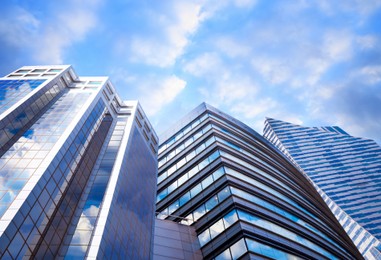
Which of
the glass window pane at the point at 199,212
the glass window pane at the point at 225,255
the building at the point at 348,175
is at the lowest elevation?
the glass window pane at the point at 225,255

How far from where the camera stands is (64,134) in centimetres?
3706

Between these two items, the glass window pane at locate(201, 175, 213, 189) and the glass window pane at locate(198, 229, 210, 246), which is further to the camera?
the glass window pane at locate(201, 175, 213, 189)

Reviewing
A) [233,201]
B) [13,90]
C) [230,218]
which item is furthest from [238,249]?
[13,90]

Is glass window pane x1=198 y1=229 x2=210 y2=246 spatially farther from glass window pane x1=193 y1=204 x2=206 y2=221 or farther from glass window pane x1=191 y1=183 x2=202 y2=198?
glass window pane x1=191 y1=183 x2=202 y2=198

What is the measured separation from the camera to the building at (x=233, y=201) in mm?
31875

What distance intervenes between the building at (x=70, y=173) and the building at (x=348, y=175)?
117 metres

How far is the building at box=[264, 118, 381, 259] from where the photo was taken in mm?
130625

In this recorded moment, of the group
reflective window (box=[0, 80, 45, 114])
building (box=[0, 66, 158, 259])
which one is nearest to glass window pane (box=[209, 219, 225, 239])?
building (box=[0, 66, 158, 259])

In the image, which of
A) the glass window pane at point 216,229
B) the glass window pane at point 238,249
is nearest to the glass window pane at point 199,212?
the glass window pane at point 216,229

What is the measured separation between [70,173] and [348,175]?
540ft

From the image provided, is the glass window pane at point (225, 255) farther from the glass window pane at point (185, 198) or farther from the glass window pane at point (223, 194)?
the glass window pane at point (185, 198)

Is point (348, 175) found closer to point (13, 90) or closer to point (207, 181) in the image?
point (207, 181)

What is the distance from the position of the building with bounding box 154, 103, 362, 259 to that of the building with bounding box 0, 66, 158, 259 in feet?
14.3

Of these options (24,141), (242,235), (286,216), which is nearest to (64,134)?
(24,141)
